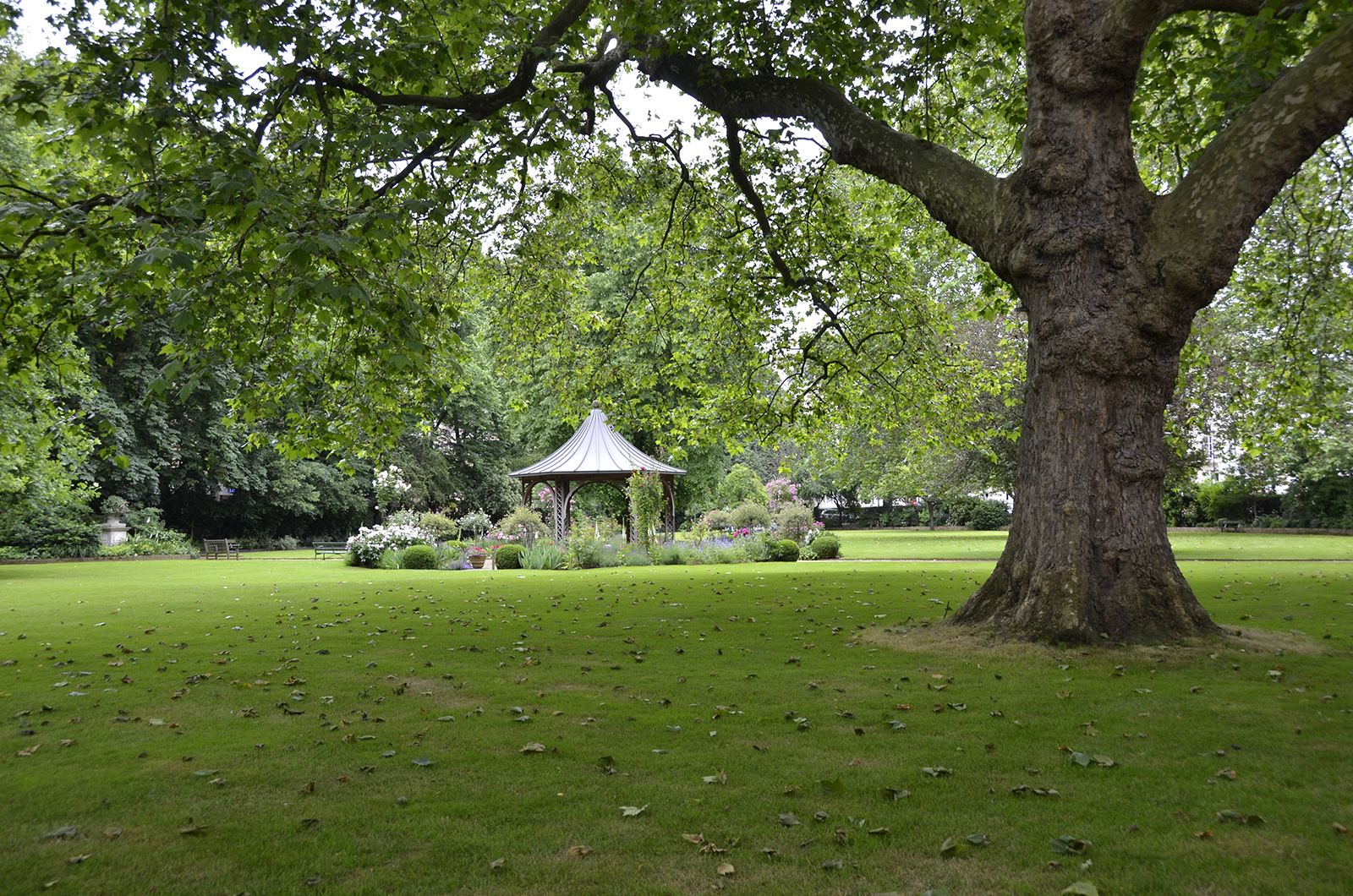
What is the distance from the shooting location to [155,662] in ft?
24.6

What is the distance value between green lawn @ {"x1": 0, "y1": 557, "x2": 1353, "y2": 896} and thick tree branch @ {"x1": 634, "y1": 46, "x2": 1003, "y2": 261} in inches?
165

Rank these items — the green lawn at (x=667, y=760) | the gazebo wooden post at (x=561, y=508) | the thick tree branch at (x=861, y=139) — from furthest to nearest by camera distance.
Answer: the gazebo wooden post at (x=561, y=508)
the thick tree branch at (x=861, y=139)
the green lawn at (x=667, y=760)

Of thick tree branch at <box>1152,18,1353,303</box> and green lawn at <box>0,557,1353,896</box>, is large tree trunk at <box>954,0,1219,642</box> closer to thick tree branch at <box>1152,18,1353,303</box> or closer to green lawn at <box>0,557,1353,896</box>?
thick tree branch at <box>1152,18,1353,303</box>

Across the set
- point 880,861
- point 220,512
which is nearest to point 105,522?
point 220,512

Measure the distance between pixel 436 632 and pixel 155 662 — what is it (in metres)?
2.78

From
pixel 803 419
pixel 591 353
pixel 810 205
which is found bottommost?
pixel 803 419

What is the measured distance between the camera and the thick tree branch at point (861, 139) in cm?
800

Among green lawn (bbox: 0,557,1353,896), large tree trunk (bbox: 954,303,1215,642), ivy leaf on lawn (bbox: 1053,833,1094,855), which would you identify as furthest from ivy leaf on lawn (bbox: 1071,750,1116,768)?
large tree trunk (bbox: 954,303,1215,642)

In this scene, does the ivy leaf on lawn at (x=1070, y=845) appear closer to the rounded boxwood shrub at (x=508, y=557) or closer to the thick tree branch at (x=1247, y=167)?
the thick tree branch at (x=1247, y=167)

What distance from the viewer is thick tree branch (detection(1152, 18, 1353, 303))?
19.2 ft

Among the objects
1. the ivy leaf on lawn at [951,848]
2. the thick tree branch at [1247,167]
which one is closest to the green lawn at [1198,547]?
the thick tree branch at [1247,167]

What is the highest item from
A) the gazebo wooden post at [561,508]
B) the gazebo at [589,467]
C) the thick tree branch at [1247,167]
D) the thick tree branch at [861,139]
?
the thick tree branch at [861,139]

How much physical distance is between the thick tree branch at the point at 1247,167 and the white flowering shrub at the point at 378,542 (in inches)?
808

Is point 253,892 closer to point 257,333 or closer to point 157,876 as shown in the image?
point 157,876
